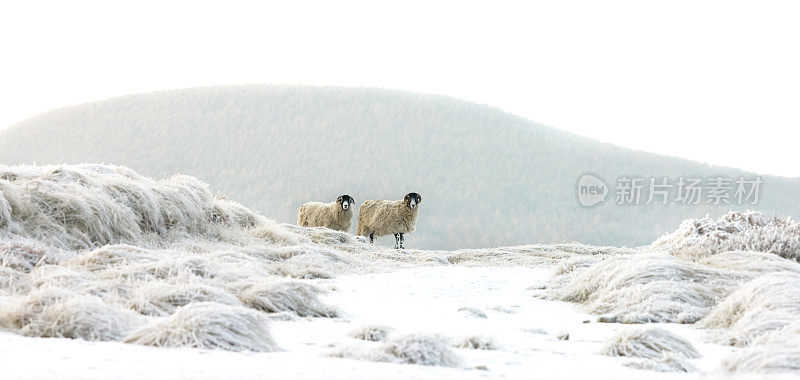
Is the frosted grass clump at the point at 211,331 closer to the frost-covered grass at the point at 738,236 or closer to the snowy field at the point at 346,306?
the snowy field at the point at 346,306

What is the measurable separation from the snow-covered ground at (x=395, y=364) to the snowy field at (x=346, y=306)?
0.05 feet

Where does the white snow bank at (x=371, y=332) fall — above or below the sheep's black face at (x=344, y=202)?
above

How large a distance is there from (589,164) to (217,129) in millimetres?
11476

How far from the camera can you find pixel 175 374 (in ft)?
7.05

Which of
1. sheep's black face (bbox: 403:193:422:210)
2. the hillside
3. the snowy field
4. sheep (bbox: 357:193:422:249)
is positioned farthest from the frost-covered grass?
the hillside

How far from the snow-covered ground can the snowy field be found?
14mm

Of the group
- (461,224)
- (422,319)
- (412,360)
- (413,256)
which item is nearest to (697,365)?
(412,360)

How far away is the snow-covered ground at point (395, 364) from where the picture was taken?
2.25 m

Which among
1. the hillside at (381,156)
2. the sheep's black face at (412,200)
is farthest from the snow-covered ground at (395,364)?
the hillside at (381,156)

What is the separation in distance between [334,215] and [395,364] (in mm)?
11583

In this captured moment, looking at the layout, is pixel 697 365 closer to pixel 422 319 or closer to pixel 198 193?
pixel 422 319

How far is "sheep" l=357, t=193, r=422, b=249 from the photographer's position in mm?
13288

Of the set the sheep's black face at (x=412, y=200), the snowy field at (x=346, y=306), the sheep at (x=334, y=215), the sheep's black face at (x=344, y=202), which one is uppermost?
the snowy field at (x=346, y=306)

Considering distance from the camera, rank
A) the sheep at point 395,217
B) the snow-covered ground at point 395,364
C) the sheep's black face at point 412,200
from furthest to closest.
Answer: the sheep at point 395,217
the sheep's black face at point 412,200
the snow-covered ground at point 395,364
